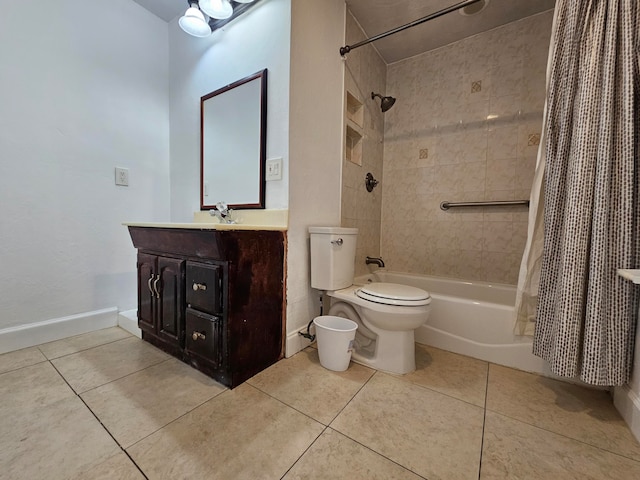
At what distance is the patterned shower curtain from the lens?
957mm

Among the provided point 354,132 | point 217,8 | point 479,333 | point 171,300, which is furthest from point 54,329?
point 479,333

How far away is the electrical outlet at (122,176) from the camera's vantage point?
6.08 feet

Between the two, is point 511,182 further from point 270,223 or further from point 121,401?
point 121,401

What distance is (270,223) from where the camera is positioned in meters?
1.46

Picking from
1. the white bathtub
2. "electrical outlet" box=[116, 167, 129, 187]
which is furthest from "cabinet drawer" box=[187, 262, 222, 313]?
the white bathtub

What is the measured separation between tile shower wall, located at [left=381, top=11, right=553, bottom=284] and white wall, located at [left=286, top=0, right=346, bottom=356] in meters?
0.86

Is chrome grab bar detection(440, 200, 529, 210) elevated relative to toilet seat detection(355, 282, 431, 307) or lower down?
elevated

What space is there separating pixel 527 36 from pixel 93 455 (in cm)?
326

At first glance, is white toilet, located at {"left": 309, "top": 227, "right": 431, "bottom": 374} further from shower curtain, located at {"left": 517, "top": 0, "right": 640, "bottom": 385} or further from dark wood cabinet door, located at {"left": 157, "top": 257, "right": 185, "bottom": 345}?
dark wood cabinet door, located at {"left": 157, "top": 257, "right": 185, "bottom": 345}

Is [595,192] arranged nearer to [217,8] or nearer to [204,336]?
[204,336]

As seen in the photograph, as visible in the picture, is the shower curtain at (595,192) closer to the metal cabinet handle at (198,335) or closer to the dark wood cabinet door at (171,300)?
the metal cabinet handle at (198,335)

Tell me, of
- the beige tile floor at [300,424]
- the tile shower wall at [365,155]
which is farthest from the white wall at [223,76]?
the beige tile floor at [300,424]

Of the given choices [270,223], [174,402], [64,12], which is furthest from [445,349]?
[64,12]

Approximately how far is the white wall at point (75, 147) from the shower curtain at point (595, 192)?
8.27 feet
